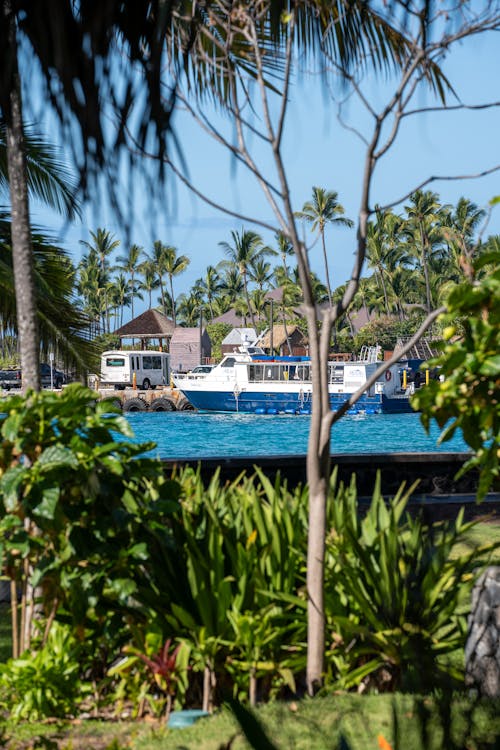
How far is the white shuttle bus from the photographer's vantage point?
56.5m

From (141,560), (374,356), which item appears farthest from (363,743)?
(374,356)

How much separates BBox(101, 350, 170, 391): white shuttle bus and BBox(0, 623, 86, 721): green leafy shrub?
168ft

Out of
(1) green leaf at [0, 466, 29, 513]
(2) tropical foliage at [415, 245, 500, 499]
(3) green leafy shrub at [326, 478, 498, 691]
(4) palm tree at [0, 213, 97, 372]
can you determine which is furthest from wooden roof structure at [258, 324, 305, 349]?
(2) tropical foliage at [415, 245, 500, 499]

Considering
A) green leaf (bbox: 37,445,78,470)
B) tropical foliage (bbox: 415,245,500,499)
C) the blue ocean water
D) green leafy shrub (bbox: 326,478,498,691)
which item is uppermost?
tropical foliage (bbox: 415,245,500,499)

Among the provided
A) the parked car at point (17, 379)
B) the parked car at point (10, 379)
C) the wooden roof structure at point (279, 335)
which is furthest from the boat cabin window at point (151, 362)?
the wooden roof structure at point (279, 335)

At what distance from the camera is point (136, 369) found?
57125mm

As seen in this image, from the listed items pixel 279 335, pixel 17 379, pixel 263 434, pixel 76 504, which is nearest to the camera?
pixel 76 504

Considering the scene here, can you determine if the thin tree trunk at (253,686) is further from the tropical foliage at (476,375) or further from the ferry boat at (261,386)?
the ferry boat at (261,386)

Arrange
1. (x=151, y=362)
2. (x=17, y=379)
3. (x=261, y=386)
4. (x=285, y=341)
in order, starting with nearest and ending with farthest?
(x=261, y=386) < (x=17, y=379) < (x=151, y=362) < (x=285, y=341)

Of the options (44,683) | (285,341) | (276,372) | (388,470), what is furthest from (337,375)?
(44,683)

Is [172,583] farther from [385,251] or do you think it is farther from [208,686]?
[385,251]

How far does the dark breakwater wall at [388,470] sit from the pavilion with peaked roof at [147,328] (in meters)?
63.3

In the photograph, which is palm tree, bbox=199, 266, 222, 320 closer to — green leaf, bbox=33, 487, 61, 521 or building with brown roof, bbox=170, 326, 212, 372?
building with brown roof, bbox=170, 326, 212, 372

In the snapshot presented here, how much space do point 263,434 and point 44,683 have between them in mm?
36999
